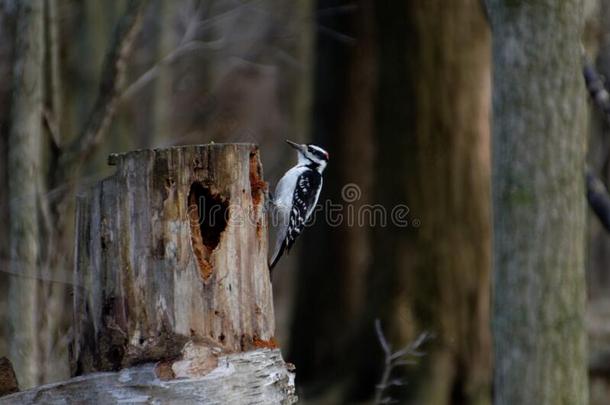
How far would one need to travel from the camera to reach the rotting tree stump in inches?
147

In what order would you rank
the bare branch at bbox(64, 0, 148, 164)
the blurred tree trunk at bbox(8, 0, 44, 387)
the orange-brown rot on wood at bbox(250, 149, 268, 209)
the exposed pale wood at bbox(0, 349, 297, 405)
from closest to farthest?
the exposed pale wood at bbox(0, 349, 297, 405) → the orange-brown rot on wood at bbox(250, 149, 268, 209) → the blurred tree trunk at bbox(8, 0, 44, 387) → the bare branch at bbox(64, 0, 148, 164)

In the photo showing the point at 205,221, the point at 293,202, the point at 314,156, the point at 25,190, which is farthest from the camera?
the point at 314,156

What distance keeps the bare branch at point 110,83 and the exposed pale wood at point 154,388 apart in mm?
2604

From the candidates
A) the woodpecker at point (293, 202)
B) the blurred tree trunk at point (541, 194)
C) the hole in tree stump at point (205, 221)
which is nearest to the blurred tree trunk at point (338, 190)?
the woodpecker at point (293, 202)

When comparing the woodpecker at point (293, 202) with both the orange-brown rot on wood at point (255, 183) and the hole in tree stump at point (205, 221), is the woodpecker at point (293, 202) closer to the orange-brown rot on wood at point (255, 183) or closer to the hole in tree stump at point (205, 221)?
the orange-brown rot on wood at point (255, 183)

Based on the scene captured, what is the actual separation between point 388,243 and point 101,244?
5.04 metres

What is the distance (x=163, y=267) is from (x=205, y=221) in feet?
0.93

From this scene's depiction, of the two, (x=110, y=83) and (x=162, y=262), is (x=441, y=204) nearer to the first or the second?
(x=110, y=83)

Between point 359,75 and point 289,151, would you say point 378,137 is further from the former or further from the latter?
point 289,151

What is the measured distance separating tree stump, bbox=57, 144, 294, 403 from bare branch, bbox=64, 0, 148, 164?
221cm

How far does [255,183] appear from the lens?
13.6 ft

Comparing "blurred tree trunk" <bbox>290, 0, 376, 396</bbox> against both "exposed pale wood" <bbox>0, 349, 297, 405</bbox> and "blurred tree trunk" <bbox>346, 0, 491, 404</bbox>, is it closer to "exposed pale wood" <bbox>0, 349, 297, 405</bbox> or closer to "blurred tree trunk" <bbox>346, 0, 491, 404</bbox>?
"blurred tree trunk" <bbox>346, 0, 491, 404</bbox>

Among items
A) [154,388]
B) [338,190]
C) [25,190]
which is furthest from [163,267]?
[338,190]

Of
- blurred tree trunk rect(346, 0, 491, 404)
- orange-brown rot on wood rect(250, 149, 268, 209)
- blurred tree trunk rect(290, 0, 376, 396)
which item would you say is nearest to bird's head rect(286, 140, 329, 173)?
blurred tree trunk rect(346, 0, 491, 404)
